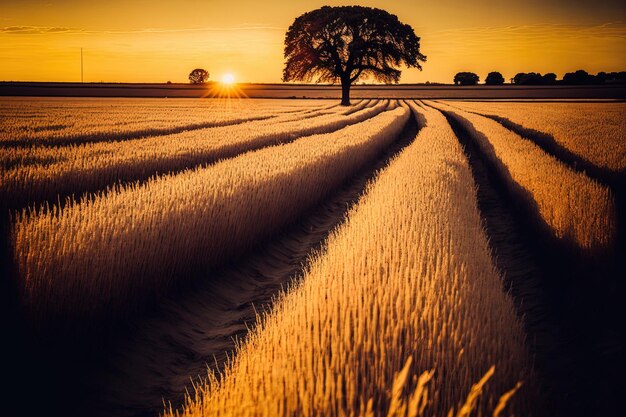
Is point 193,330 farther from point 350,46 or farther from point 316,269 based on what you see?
point 350,46

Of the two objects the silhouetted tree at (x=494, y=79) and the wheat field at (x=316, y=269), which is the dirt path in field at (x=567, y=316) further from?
the silhouetted tree at (x=494, y=79)

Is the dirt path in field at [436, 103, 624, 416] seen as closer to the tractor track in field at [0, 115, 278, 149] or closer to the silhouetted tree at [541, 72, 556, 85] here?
the tractor track in field at [0, 115, 278, 149]

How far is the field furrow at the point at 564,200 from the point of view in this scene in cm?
455

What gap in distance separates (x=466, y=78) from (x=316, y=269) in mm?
126557

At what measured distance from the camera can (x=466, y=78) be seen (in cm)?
11881

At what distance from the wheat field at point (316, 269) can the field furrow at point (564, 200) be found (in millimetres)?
30

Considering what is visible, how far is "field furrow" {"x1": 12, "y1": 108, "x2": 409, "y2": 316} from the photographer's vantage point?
323 cm

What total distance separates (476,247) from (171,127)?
14216mm

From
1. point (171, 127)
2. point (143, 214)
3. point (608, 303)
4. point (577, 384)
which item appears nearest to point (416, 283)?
point (577, 384)

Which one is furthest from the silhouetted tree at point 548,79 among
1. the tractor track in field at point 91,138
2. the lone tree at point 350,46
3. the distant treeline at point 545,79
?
the tractor track in field at point 91,138

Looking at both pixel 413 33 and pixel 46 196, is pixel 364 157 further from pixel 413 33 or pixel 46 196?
pixel 413 33

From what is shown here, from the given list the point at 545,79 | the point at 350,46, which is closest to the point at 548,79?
the point at 545,79

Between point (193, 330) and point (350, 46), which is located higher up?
point (350, 46)

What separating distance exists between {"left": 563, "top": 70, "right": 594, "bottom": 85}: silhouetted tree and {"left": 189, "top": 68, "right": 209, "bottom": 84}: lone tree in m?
86.2
